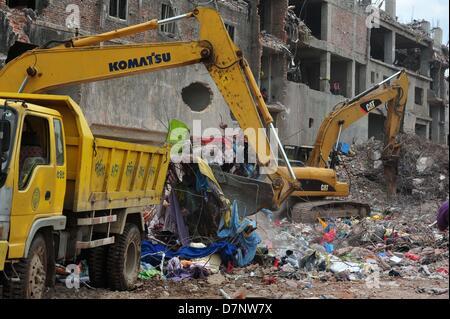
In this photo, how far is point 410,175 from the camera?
2162 centimetres

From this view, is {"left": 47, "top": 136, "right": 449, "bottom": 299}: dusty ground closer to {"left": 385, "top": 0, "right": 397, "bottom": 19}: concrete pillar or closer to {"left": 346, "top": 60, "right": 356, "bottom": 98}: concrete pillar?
{"left": 346, "top": 60, "right": 356, "bottom": 98}: concrete pillar

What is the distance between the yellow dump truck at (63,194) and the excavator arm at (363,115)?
9.91m

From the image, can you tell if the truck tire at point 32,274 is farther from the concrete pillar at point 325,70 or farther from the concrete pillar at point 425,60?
the concrete pillar at point 425,60

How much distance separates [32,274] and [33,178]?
0.90 m

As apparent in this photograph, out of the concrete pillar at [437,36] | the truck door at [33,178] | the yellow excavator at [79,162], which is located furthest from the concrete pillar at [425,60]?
the truck door at [33,178]

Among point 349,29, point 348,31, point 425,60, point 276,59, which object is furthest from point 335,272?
point 425,60

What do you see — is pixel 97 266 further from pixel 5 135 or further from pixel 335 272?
pixel 335 272

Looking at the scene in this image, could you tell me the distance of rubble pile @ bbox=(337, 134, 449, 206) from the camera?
68.6 ft

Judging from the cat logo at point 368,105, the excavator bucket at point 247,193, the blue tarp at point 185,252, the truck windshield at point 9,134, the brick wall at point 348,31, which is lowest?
the blue tarp at point 185,252

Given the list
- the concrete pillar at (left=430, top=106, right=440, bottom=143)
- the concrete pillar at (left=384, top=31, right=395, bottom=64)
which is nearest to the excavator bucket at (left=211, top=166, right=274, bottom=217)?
the concrete pillar at (left=384, top=31, right=395, bottom=64)

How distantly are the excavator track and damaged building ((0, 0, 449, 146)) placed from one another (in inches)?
217

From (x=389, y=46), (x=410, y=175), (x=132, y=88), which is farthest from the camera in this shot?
(x=389, y=46)

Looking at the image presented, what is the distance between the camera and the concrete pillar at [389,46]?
37.6 metres
